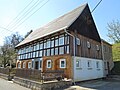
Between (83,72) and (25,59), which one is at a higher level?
(25,59)

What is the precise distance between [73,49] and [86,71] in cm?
355

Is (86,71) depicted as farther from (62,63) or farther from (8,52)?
(8,52)

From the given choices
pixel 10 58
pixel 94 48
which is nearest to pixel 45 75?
pixel 94 48

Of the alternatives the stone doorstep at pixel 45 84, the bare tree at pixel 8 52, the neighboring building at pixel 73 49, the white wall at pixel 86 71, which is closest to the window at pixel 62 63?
the neighboring building at pixel 73 49

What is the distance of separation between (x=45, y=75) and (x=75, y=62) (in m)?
4.65

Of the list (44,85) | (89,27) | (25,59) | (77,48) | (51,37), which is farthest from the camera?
(25,59)

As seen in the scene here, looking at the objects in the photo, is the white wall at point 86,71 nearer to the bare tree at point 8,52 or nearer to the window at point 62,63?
the window at point 62,63

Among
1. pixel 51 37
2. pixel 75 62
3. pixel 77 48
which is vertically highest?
pixel 51 37

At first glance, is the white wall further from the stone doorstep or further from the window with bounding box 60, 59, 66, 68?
the stone doorstep

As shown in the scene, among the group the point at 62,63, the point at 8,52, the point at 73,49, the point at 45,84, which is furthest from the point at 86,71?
the point at 8,52

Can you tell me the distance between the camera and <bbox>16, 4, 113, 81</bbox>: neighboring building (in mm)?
17031

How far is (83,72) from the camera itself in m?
18.0

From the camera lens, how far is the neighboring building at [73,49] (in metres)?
17.0

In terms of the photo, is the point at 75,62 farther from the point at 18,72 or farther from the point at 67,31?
the point at 18,72
